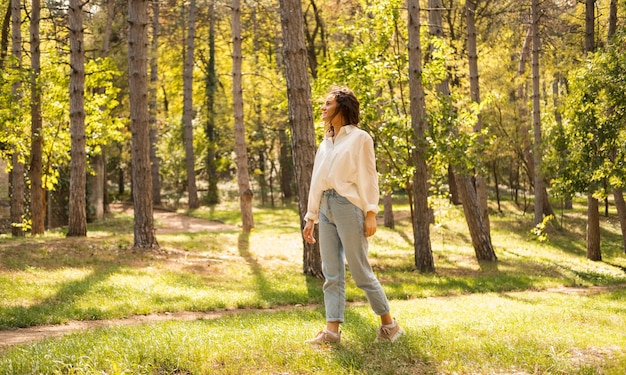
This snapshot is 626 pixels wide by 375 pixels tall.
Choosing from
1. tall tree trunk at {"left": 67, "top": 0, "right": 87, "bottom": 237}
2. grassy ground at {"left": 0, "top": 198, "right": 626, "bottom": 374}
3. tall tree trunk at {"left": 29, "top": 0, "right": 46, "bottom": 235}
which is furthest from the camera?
tall tree trunk at {"left": 29, "top": 0, "right": 46, "bottom": 235}

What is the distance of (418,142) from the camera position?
14531mm

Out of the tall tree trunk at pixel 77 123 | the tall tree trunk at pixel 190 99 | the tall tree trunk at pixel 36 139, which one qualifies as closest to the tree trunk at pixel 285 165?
the tall tree trunk at pixel 190 99

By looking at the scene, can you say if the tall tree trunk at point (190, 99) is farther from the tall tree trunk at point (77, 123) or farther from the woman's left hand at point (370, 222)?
the woman's left hand at point (370, 222)

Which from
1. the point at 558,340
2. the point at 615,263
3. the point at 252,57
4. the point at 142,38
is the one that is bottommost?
the point at 615,263

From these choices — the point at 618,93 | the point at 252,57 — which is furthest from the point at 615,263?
the point at 252,57

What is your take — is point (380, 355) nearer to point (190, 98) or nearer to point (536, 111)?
point (536, 111)

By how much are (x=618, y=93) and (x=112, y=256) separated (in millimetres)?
12592

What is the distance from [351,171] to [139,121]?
9.92m

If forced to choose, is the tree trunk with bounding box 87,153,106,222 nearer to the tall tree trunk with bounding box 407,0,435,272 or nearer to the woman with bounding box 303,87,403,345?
the tall tree trunk with bounding box 407,0,435,272

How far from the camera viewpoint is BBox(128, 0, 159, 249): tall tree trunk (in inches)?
565

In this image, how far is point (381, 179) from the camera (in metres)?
15.9

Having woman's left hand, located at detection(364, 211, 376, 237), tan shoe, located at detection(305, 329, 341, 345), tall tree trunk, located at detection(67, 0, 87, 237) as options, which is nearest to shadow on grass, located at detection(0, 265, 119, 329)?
tan shoe, located at detection(305, 329, 341, 345)

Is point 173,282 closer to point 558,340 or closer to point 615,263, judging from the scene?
point 558,340

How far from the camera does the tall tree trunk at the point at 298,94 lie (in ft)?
38.6
